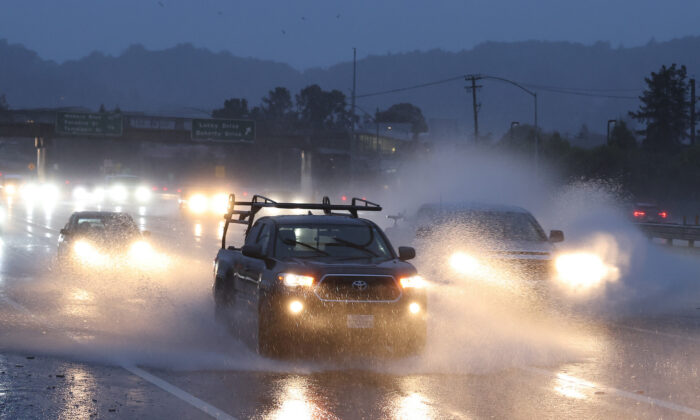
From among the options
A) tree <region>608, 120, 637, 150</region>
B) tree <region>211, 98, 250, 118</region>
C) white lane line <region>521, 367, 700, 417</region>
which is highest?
tree <region>211, 98, 250, 118</region>

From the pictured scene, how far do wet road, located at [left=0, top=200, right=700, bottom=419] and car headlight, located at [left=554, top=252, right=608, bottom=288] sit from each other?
1629 millimetres

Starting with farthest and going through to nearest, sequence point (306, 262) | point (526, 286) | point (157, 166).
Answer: point (157, 166) → point (526, 286) → point (306, 262)

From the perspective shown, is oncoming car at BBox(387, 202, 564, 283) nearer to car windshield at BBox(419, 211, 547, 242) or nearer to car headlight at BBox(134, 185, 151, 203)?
car windshield at BBox(419, 211, 547, 242)

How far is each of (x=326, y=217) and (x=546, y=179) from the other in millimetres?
65047

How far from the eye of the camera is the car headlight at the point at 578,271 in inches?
626

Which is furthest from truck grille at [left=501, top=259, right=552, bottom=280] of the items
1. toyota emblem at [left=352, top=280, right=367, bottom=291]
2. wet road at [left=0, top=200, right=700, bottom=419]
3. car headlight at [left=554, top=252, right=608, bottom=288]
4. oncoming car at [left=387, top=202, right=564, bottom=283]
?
toyota emblem at [left=352, top=280, right=367, bottom=291]

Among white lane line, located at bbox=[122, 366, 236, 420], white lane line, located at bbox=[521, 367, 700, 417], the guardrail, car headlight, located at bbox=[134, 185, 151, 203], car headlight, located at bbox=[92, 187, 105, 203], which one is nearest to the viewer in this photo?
white lane line, located at bbox=[122, 366, 236, 420]

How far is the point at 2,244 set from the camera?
1258 inches

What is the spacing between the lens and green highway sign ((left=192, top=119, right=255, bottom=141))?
249 ft

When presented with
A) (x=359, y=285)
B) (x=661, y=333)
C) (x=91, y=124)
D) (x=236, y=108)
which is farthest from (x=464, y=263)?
(x=236, y=108)

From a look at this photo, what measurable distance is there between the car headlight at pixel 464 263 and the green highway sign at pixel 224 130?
60685 millimetres

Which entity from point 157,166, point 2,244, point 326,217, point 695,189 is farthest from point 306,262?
point 157,166

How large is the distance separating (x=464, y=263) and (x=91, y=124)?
209 feet

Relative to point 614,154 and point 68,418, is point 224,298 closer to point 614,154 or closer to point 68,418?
point 68,418
